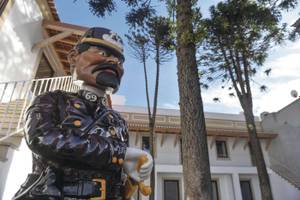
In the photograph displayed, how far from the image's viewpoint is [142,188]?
49.6 inches

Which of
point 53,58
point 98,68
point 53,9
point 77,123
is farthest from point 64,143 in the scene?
point 53,58

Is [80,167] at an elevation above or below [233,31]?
below

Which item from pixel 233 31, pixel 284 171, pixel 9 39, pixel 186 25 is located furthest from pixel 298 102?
pixel 9 39

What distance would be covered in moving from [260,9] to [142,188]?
6.58m

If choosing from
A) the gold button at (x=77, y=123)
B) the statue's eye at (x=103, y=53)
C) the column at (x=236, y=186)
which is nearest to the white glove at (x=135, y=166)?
the gold button at (x=77, y=123)

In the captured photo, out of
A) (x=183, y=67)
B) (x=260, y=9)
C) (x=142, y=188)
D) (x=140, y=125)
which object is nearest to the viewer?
(x=142, y=188)

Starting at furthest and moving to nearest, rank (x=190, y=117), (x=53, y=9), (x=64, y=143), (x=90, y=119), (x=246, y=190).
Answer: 1. (x=246, y=190)
2. (x=53, y=9)
3. (x=190, y=117)
4. (x=90, y=119)
5. (x=64, y=143)

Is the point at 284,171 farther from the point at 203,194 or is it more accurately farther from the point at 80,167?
the point at 80,167

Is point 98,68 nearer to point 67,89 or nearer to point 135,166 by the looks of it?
point 135,166

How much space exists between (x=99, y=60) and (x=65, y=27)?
5348mm

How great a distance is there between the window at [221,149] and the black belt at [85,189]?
13.7m

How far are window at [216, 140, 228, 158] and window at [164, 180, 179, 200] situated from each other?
10.8ft

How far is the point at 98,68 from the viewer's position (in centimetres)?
148

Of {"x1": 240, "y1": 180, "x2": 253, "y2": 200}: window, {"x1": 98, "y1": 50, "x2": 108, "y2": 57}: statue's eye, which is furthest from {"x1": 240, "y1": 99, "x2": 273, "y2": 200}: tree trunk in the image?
{"x1": 240, "y1": 180, "x2": 253, "y2": 200}: window
